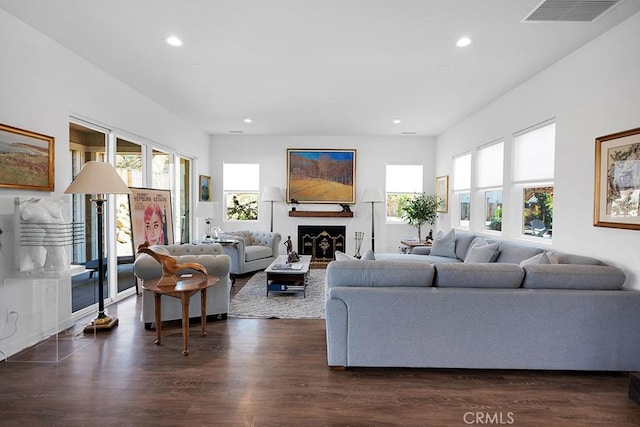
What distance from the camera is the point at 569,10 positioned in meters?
2.60

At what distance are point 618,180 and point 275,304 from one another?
3746mm

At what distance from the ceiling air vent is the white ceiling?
0.08 metres

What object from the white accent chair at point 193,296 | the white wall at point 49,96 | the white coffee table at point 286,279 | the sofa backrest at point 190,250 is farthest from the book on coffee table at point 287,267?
the white wall at point 49,96

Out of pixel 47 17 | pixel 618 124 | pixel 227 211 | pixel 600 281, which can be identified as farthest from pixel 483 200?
pixel 47 17

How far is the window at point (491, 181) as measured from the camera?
4977 mm

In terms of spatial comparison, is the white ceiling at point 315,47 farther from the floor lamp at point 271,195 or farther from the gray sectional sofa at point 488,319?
the floor lamp at point 271,195

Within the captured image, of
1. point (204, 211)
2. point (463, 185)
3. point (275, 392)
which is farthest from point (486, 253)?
point (204, 211)

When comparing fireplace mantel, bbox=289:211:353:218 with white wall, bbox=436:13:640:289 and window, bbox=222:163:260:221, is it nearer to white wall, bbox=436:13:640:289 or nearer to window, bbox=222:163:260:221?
window, bbox=222:163:260:221

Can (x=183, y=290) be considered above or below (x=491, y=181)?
below

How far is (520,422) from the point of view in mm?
2088

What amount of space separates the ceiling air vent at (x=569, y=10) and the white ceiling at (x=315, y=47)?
3.0 inches

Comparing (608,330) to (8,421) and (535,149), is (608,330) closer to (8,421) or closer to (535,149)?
(535,149)

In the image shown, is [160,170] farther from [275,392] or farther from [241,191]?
[275,392]

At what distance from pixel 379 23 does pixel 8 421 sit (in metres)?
3.82
